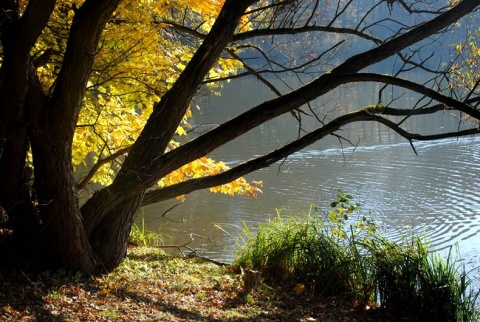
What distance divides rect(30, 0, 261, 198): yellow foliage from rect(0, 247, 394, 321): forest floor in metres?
1.22

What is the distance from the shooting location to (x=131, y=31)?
5523mm

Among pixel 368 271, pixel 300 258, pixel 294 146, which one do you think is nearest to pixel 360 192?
pixel 300 258

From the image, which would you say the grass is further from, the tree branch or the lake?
the lake

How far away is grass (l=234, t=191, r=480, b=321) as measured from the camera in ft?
17.4

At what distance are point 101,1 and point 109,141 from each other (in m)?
3.49

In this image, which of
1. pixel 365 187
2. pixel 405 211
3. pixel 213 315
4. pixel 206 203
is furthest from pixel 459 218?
pixel 213 315

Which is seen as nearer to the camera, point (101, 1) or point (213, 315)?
point (101, 1)

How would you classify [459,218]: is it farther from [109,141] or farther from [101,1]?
[101,1]

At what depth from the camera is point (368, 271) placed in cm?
588

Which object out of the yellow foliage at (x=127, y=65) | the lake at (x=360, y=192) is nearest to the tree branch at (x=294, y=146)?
the yellow foliage at (x=127, y=65)

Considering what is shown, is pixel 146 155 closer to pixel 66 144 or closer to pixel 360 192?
pixel 66 144

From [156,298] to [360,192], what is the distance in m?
11.2

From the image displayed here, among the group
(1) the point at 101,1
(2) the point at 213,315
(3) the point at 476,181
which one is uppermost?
(1) the point at 101,1

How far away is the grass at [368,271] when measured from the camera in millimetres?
5316
